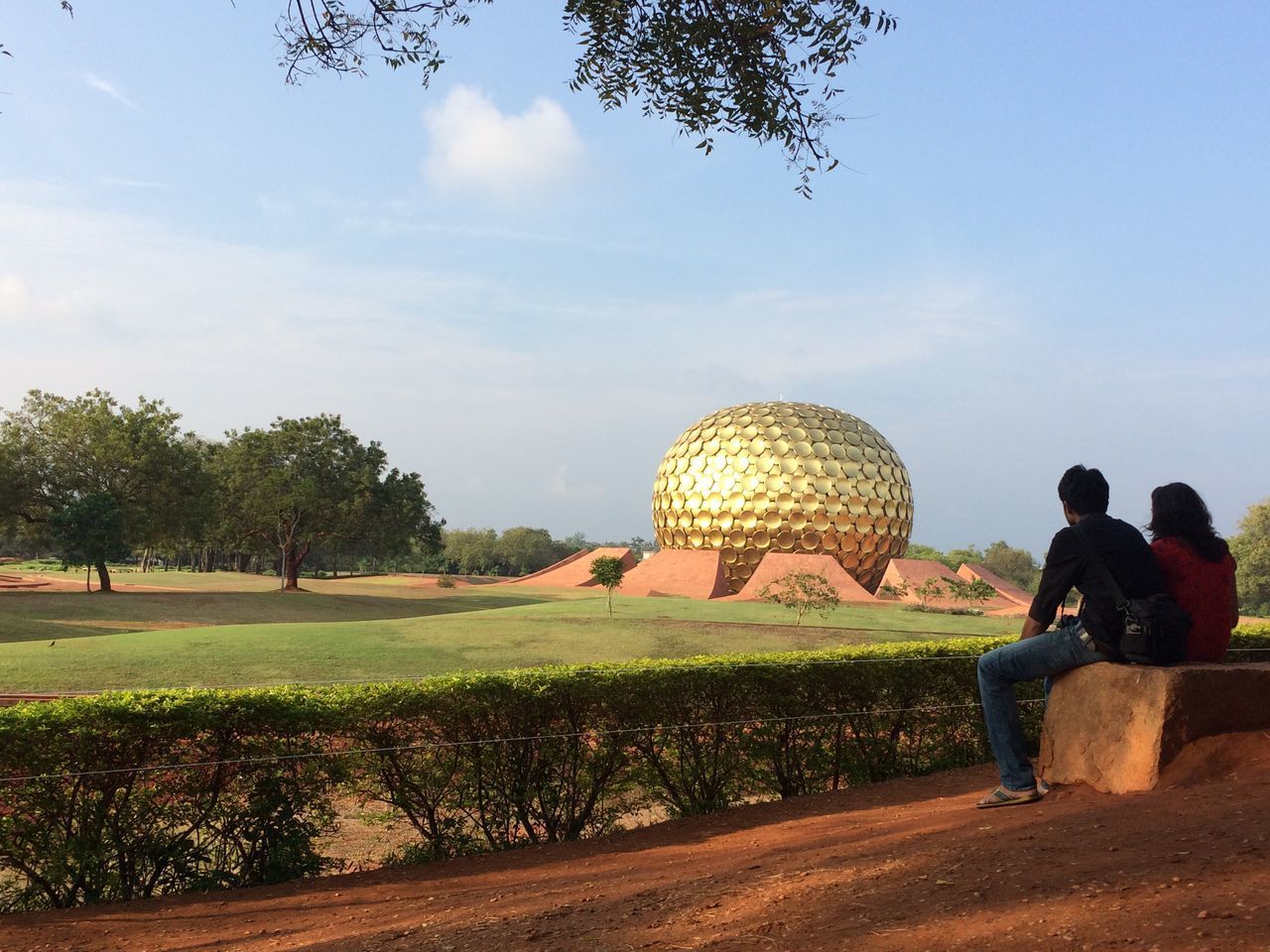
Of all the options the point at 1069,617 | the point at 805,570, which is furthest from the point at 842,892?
the point at 805,570

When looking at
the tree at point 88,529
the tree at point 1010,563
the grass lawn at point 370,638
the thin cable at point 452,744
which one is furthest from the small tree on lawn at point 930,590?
the tree at point 1010,563

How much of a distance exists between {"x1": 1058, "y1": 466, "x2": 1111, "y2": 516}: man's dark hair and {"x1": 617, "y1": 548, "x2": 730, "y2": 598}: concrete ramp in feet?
83.6

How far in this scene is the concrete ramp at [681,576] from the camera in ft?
102

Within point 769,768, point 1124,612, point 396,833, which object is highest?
point 1124,612

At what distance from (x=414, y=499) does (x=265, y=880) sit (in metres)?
37.0

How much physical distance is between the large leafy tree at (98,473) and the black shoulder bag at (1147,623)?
32.4 m

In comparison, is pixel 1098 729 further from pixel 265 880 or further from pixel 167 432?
pixel 167 432

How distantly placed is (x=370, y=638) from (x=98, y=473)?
2118cm

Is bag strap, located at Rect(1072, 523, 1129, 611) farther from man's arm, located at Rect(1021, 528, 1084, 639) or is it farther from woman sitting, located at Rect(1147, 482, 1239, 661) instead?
woman sitting, located at Rect(1147, 482, 1239, 661)

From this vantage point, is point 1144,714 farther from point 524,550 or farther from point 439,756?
point 524,550

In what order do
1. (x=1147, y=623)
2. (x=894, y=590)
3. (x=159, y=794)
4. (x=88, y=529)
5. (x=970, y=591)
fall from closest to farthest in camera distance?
(x=1147, y=623)
(x=159, y=794)
(x=970, y=591)
(x=88, y=529)
(x=894, y=590)

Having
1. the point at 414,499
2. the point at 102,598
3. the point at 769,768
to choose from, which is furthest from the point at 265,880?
the point at 414,499

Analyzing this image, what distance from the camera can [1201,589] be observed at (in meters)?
4.89

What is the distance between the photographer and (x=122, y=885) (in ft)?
17.4
